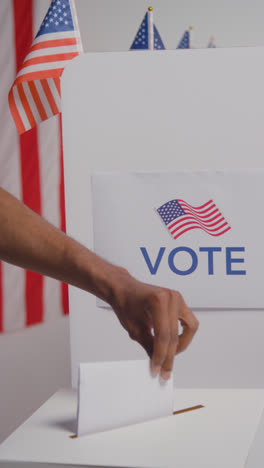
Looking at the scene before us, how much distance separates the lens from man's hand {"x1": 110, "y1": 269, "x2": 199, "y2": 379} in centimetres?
108

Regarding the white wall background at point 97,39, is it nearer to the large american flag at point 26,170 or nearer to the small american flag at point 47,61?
the large american flag at point 26,170

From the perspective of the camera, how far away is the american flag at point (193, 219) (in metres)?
1.57

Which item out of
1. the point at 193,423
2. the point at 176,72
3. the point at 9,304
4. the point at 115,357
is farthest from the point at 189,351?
the point at 9,304

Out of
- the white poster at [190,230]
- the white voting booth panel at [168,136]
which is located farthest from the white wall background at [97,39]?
the white poster at [190,230]

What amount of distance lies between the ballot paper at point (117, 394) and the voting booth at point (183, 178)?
24cm

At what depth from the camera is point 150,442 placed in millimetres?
1244

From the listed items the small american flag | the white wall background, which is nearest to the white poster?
the small american flag

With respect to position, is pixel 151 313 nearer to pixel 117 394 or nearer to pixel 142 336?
pixel 142 336

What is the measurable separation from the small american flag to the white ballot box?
53.9 inches

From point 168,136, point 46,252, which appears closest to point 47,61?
point 168,136

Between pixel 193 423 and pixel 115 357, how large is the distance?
36cm

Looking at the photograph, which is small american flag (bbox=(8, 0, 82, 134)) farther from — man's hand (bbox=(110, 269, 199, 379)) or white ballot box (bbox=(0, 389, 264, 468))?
man's hand (bbox=(110, 269, 199, 379))

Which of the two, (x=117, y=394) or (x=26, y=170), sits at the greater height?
(x=117, y=394)

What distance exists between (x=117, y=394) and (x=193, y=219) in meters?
0.51
